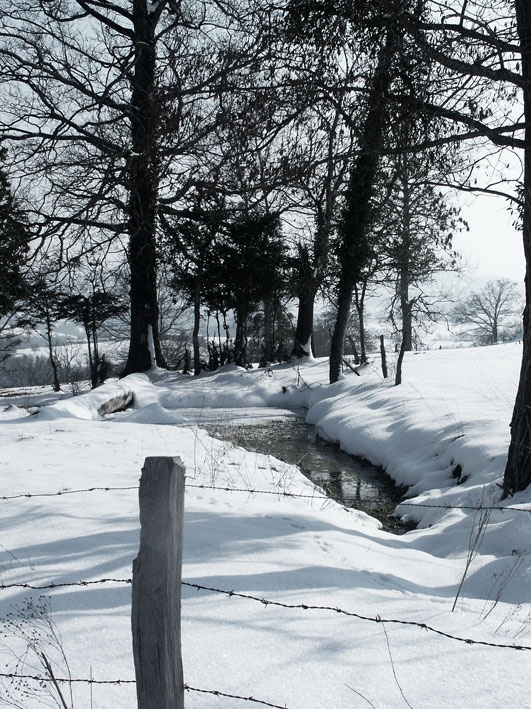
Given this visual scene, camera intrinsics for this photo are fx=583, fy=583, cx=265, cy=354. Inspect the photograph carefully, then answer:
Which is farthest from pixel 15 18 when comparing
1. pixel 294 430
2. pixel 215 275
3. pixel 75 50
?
pixel 294 430

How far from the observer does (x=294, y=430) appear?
13.9 metres

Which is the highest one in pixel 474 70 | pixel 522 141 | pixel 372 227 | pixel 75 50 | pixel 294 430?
pixel 75 50

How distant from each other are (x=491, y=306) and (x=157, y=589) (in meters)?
64.6

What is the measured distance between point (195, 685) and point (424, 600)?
73.3 inches

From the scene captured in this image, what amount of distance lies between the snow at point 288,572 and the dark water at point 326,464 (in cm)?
32

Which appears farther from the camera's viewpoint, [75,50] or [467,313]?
[467,313]

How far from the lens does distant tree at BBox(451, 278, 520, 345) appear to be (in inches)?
2372

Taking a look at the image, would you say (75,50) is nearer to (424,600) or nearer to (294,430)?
(294,430)

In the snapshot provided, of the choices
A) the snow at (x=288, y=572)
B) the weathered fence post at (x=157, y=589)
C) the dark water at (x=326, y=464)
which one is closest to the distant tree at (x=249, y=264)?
the dark water at (x=326, y=464)

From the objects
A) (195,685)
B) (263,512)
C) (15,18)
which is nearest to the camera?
(195,685)

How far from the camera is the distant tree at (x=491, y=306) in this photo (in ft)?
198

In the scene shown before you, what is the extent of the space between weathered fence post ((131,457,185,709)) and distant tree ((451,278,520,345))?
198 ft

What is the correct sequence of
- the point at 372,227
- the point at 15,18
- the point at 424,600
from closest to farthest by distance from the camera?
the point at 424,600 < the point at 15,18 < the point at 372,227

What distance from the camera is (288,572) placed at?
390cm
